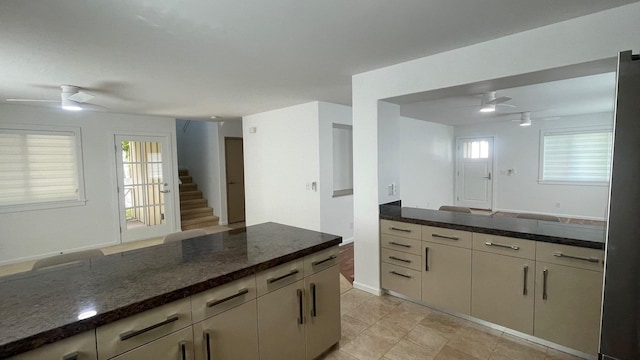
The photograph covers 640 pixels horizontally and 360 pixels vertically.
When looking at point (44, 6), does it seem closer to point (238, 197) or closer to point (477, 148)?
point (238, 197)

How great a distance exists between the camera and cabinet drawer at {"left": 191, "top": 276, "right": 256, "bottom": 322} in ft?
4.58

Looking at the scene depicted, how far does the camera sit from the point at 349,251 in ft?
15.3

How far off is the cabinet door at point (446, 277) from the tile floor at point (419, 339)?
161 millimetres

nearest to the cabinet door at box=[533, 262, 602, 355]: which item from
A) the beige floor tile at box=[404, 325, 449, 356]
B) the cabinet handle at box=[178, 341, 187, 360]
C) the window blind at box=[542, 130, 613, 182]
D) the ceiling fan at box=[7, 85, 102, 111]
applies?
the beige floor tile at box=[404, 325, 449, 356]

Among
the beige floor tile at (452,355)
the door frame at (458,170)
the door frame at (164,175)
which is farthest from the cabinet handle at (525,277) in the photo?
the door frame at (458,170)

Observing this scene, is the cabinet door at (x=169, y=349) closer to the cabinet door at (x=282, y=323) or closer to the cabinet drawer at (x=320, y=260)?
the cabinet door at (x=282, y=323)

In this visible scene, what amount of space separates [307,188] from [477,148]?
18.2 feet

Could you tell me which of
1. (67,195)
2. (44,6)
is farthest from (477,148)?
(67,195)

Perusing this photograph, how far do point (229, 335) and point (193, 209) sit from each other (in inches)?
238

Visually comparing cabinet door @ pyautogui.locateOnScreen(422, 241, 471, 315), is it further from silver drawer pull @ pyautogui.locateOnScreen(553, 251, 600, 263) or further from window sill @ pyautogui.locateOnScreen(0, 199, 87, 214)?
window sill @ pyautogui.locateOnScreen(0, 199, 87, 214)

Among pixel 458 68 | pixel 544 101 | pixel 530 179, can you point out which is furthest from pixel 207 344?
pixel 530 179

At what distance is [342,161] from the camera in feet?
16.8

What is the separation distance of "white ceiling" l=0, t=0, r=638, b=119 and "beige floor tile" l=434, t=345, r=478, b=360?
239cm

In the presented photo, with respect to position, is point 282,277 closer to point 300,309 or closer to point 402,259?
point 300,309
